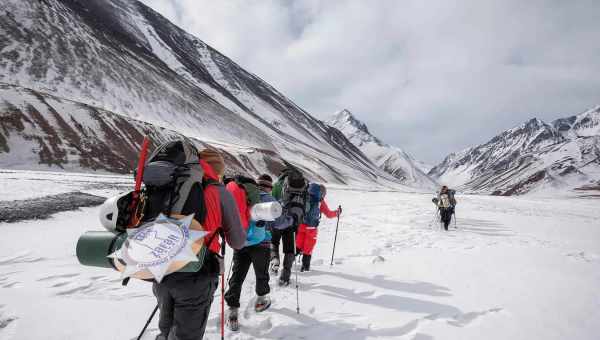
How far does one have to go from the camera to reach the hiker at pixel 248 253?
14.4 feet

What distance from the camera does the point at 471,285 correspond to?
238 inches

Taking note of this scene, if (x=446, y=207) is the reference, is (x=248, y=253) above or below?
below

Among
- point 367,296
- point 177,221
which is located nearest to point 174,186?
point 177,221

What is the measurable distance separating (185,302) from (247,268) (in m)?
1.99

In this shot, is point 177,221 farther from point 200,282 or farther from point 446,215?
point 446,215

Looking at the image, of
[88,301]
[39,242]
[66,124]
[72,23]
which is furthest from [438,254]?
[72,23]

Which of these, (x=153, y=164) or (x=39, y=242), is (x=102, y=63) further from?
(x=153, y=164)

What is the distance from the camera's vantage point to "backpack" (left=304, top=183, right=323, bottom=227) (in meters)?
7.05

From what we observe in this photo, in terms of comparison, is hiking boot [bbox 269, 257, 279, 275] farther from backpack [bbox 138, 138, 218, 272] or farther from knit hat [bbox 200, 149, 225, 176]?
backpack [bbox 138, 138, 218, 272]

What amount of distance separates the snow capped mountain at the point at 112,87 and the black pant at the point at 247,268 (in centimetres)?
4520

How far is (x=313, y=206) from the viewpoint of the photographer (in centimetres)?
713

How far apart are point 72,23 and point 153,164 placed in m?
120

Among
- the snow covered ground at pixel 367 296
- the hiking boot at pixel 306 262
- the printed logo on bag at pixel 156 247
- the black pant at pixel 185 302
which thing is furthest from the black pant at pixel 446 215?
the printed logo on bag at pixel 156 247

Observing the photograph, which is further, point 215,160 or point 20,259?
point 20,259
